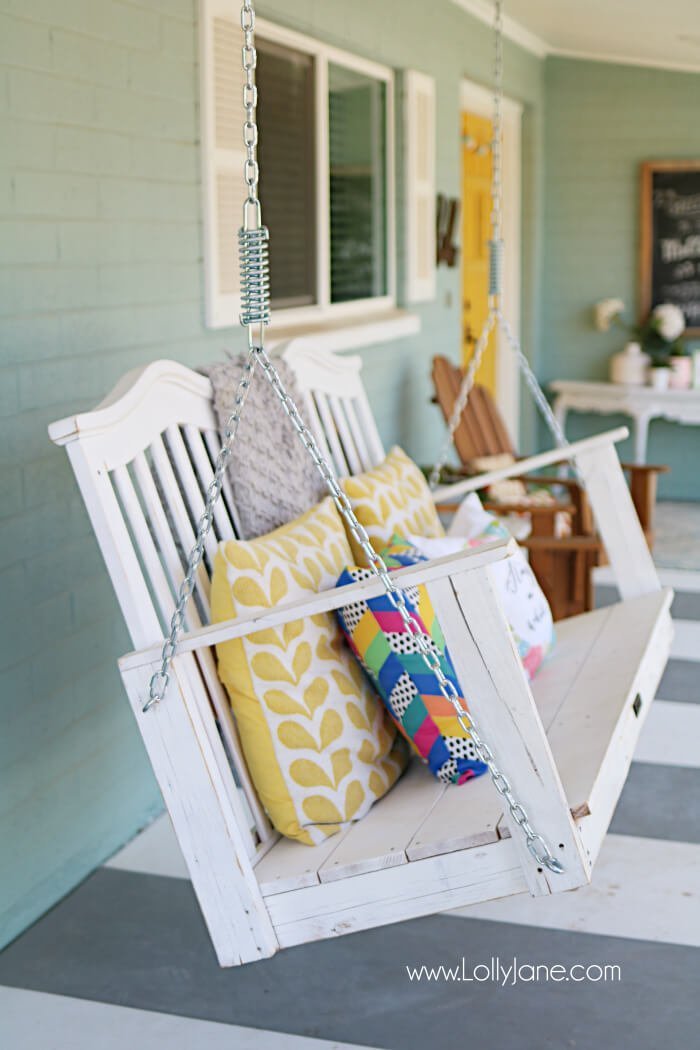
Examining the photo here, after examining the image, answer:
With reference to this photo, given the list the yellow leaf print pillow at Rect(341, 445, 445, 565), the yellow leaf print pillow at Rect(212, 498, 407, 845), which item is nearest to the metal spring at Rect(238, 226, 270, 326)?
the yellow leaf print pillow at Rect(212, 498, 407, 845)

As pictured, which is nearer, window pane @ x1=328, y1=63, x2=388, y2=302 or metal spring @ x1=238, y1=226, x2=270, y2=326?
metal spring @ x1=238, y1=226, x2=270, y2=326

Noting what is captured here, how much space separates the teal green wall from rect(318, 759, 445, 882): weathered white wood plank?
5774 millimetres

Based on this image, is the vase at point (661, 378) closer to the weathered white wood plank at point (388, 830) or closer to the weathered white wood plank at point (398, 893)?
the weathered white wood plank at point (388, 830)

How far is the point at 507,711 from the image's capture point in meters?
1.91

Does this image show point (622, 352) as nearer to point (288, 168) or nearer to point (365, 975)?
point (288, 168)

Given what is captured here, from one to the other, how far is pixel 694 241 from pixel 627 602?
4994 millimetres

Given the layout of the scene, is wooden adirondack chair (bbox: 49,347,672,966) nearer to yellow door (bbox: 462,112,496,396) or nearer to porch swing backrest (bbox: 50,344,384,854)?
porch swing backrest (bbox: 50,344,384,854)

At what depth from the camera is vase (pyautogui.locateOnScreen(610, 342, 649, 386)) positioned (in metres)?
7.47

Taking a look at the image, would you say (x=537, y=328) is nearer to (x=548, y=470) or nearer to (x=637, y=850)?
(x=548, y=470)

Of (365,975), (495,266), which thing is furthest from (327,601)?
(495,266)

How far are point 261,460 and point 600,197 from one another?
226 inches

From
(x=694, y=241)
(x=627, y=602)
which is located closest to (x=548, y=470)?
(x=694, y=241)

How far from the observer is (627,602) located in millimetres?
3240

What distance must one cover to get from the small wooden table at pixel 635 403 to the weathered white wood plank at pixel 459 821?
522 cm
